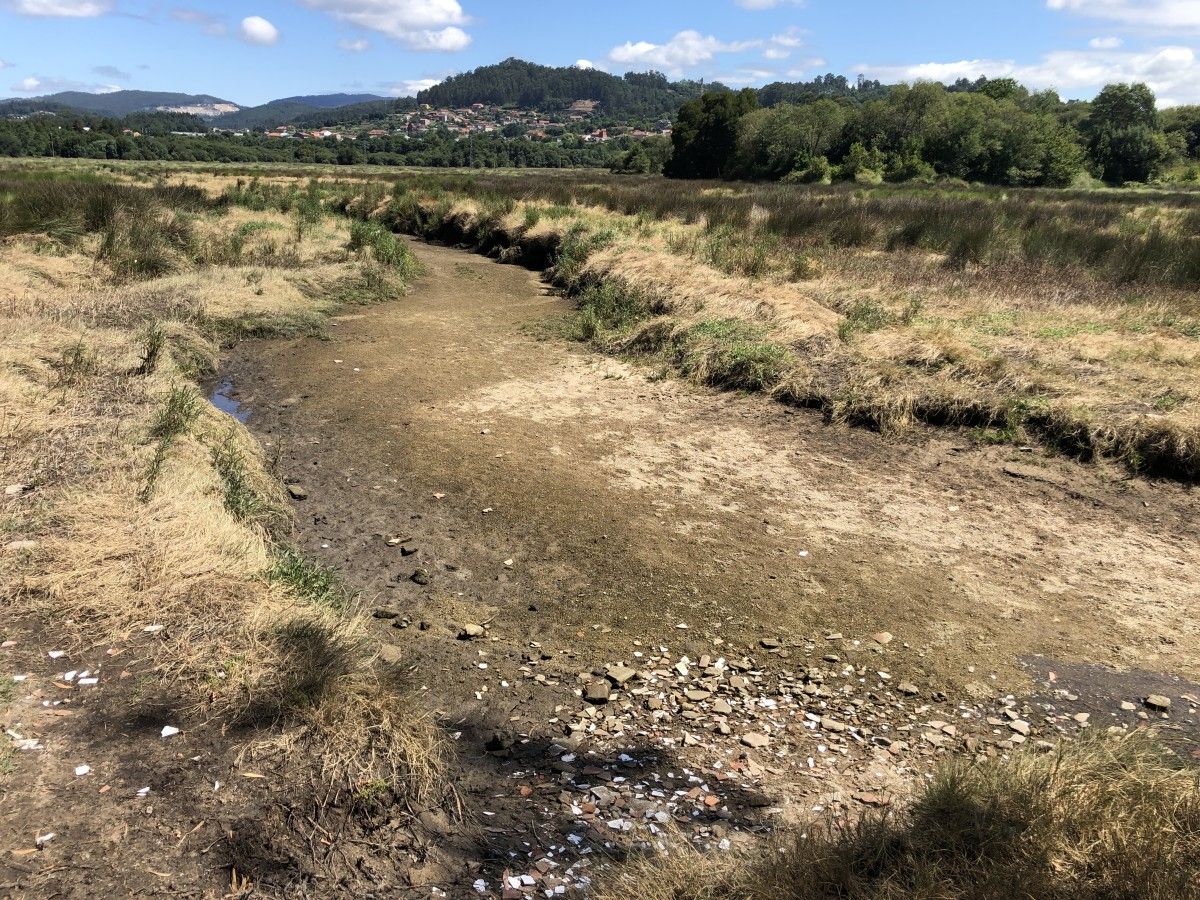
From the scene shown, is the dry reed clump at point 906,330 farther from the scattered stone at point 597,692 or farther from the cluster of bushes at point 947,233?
the scattered stone at point 597,692

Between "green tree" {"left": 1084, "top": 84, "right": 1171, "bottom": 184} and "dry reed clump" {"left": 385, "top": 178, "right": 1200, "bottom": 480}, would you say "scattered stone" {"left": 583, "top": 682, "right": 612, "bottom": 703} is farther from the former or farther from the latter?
"green tree" {"left": 1084, "top": 84, "right": 1171, "bottom": 184}

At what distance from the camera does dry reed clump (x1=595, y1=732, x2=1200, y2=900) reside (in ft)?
6.91

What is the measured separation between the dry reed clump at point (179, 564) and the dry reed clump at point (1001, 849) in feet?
3.86

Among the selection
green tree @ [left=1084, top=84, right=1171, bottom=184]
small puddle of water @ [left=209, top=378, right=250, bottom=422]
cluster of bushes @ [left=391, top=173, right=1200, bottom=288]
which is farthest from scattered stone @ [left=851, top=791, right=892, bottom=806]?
green tree @ [left=1084, top=84, right=1171, bottom=184]

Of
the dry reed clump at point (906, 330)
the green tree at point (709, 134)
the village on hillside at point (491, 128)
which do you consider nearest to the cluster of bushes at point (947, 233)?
the dry reed clump at point (906, 330)

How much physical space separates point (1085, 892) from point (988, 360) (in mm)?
6166

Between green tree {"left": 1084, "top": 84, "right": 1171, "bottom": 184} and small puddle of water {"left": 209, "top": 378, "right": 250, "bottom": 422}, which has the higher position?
green tree {"left": 1084, "top": 84, "right": 1171, "bottom": 184}

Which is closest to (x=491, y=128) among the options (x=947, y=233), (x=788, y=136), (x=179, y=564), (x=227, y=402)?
(x=788, y=136)

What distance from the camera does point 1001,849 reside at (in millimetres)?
2248

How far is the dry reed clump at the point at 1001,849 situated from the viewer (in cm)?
211

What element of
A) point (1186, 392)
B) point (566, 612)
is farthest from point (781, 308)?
point (566, 612)

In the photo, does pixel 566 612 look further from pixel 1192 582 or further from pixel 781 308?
pixel 781 308

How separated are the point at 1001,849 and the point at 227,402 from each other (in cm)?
789

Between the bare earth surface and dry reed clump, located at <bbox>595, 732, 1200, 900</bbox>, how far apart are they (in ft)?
1.22
